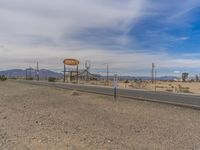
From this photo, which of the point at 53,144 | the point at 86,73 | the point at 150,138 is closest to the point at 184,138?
the point at 150,138

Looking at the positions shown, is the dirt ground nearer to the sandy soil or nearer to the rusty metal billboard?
the sandy soil

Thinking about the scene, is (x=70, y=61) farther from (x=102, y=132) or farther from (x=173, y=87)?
(x=102, y=132)

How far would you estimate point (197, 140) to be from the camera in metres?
8.12

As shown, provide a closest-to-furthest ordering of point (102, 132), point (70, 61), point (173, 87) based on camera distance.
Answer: point (102, 132), point (173, 87), point (70, 61)

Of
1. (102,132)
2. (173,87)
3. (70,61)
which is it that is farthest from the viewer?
(70,61)

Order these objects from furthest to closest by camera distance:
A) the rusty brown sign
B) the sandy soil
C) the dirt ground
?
1. the rusty brown sign
2. the sandy soil
3. the dirt ground

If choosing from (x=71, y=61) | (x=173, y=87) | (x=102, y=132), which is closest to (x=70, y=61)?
(x=71, y=61)

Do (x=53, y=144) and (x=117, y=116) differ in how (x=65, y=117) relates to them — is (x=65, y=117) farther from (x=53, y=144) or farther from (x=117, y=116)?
(x=53, y=144)

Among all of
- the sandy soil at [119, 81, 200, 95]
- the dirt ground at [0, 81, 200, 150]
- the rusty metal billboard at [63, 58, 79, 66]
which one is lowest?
the dirt ground at [0, 81, 200, 150]

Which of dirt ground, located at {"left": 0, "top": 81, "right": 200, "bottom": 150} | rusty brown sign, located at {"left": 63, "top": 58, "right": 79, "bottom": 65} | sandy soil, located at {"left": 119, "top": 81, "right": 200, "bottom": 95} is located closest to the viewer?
dirt ground, located at {"left": 0, "top": 81, "right": 200, "bottom": 150}

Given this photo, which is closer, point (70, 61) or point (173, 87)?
point (173, 87)

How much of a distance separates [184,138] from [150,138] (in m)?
0.98

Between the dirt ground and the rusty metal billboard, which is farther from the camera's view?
the rusty metal billboard

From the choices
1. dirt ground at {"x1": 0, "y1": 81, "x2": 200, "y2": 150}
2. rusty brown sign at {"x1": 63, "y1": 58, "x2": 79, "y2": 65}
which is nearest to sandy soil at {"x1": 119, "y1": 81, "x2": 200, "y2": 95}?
dirt ground at {"x1": 0, "y1": 81, "x2": 200, "y2": 150}
